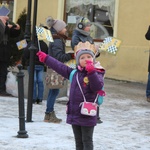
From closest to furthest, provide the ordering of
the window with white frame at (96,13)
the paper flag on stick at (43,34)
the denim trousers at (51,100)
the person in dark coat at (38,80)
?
the paper flag on stick at (43,34) < the denim trousers at (51,100) < the person in dark coat at (38,80) < the window with white frame at (96,13)

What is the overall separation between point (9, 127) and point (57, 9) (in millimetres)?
8532

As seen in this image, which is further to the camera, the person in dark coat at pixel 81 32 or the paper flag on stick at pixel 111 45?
the person in dark coat at pixel 81 32

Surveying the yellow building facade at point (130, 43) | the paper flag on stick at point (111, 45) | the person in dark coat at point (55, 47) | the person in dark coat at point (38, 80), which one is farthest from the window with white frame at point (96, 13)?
the paper flag on stick at point (111, 45)

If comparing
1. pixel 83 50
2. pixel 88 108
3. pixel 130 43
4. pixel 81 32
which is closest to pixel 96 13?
pixel 130 43

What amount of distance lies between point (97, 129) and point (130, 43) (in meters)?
6.49

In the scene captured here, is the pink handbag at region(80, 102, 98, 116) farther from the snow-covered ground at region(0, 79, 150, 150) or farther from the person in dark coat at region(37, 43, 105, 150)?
the snow-covered ground at region(0, 79, 150, 150)

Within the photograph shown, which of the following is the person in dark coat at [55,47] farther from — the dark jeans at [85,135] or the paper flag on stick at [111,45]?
the dark jeans at [85,135]

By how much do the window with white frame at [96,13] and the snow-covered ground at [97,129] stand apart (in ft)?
13.8

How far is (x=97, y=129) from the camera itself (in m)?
6.55

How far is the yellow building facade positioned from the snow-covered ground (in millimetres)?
2891

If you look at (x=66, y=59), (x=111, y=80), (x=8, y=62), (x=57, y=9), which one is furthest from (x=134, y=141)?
(x=57, y=9)

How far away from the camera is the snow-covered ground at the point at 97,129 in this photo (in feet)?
18.1

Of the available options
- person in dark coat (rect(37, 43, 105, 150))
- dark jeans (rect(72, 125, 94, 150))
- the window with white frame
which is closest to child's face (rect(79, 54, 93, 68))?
person in dark coat (rect(37, 43, 105, 150))

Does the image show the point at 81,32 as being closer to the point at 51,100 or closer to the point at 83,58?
the point at 51,100
